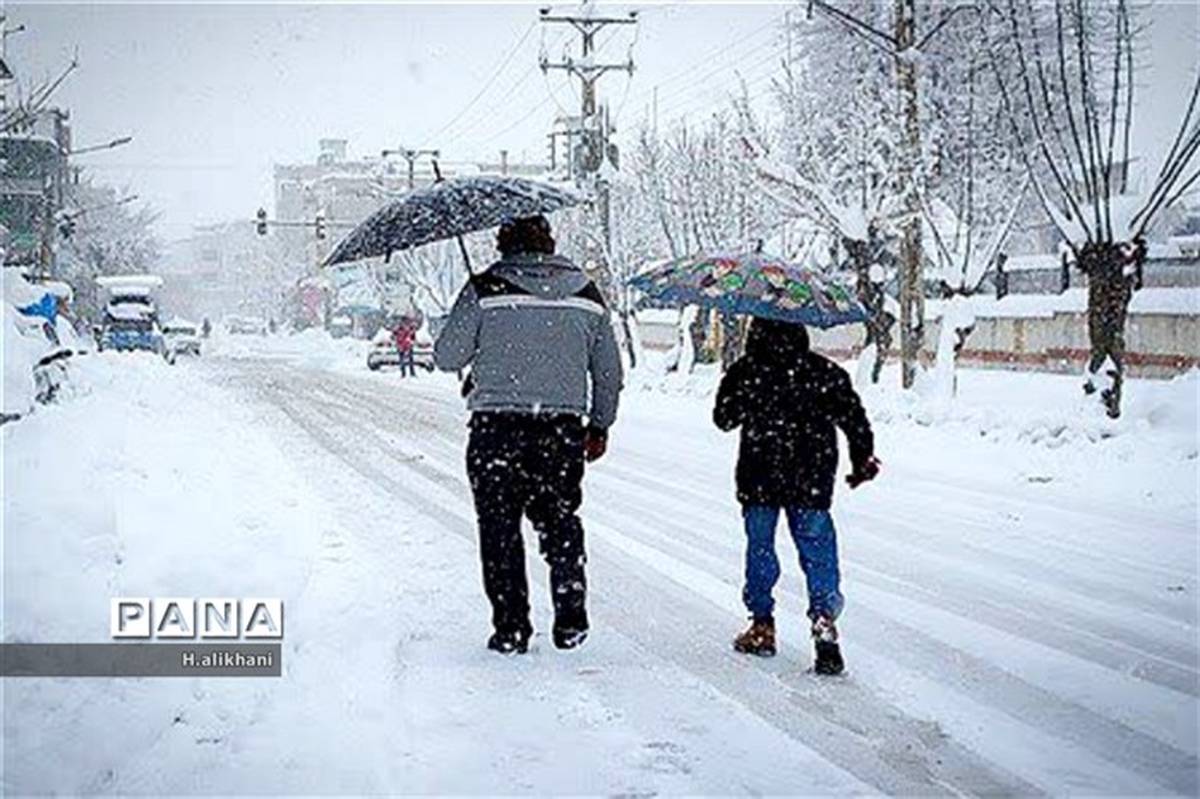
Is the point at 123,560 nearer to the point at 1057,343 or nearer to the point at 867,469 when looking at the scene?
the point at 867,469

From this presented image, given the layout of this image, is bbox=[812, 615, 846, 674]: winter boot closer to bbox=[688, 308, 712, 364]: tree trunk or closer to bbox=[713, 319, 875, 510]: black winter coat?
bbox=[713, 319, 875, 510]: black winter coat

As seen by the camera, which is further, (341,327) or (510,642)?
(341,327)

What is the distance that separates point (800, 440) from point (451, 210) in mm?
2098

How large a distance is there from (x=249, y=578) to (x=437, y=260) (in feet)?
184

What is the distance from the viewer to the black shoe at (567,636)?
6414 mm

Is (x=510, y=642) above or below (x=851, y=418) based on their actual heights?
below

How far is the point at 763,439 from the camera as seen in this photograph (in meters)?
6.27

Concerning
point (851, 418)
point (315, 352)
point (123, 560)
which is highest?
point (851, 418)

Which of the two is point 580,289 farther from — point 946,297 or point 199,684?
point 946,297

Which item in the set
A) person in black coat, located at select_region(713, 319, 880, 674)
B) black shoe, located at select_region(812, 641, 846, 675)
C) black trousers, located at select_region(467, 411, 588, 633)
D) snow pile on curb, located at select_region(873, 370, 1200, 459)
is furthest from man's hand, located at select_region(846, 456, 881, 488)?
snow pile on curb, located at select_region(873, 370, 1200, 459)

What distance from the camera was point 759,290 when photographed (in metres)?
6.28

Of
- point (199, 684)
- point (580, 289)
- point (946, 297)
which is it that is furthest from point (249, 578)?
point (946, 297)

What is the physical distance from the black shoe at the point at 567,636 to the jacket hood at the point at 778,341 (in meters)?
1.57

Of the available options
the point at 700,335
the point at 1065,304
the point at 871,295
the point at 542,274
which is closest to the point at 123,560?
the point at 542,274
